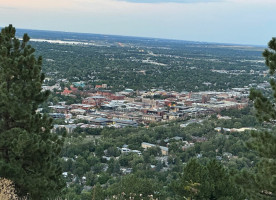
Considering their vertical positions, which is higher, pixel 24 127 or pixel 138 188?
pixel 24 127

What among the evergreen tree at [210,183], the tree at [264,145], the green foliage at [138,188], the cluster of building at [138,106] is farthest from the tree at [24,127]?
the cluster of building at [138,106]

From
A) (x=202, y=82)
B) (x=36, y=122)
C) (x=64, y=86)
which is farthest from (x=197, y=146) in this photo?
(x=202, y=82)

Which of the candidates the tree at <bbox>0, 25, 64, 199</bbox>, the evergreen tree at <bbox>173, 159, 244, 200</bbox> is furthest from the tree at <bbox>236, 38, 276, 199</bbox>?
the tree at <bbox>0, 25, 64, 199</bbox>

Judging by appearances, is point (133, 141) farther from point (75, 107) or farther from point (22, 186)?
point (22, 186)

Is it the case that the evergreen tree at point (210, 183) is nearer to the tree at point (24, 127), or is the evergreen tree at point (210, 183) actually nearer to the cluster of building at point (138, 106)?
the tree at point (24, 127)

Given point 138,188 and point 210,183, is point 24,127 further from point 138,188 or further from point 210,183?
point 138,188

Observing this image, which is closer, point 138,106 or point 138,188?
point 138,188

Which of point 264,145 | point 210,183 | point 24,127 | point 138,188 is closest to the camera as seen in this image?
point 264,145

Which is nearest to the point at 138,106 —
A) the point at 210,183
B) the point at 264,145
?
the point at 210,183
